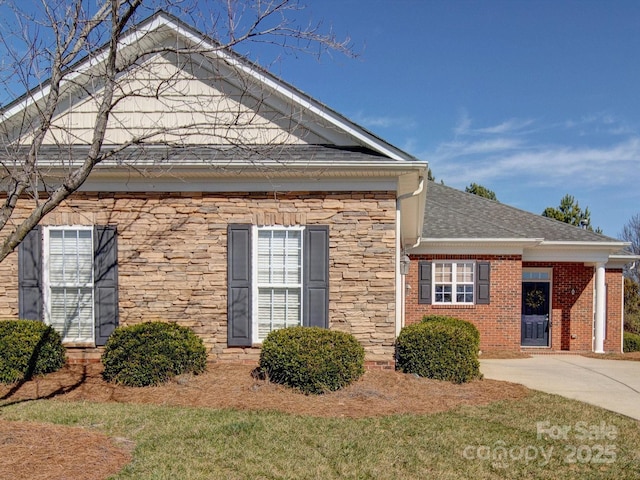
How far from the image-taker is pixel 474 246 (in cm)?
1452

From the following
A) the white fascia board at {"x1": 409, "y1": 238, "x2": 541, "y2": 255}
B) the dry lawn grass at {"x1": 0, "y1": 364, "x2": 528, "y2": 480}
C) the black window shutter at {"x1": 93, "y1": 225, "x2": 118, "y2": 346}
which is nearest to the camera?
the dry lawn grass at {"x1": 0, "y1": 364, "x2": 528, "y2": 480}

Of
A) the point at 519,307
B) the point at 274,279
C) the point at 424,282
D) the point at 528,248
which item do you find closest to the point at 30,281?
Result: the point at 274,279

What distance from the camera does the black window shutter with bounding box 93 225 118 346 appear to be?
8609 mm

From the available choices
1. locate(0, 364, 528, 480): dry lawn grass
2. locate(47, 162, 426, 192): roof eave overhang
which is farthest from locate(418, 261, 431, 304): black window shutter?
locate(47, 162, 426, 192): roof eave overhang

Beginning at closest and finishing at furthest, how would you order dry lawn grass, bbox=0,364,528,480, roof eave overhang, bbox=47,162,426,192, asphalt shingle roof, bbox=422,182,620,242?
dry lawn grass, bbox=0,364,528,480 < roof eave overhang, bbox=47,162,426,192 < asphalt shingle roof, bbox=422,182,620,242

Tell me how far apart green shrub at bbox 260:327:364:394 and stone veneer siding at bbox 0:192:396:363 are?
3.15 ft

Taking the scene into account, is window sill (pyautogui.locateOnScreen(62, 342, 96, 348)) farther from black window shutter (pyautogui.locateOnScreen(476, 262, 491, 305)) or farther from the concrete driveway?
black window shutter (pyautogui.locateOnScreen(476, 262, 491, 305))

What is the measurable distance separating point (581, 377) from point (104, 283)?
899 cm

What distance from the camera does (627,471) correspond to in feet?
16.1

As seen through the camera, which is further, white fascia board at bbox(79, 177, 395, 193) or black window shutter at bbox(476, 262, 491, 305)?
black window shutter at bbox(476, 262, 491, 305)

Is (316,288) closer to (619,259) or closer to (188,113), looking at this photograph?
(188,113)

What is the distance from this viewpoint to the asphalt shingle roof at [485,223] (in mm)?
14734

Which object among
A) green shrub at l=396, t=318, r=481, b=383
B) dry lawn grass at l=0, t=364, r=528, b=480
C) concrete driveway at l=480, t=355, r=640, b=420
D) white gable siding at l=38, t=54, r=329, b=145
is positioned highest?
white gable siding at l=38, t=54, r=329, b=145

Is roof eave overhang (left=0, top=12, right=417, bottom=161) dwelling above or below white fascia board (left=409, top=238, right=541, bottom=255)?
above
